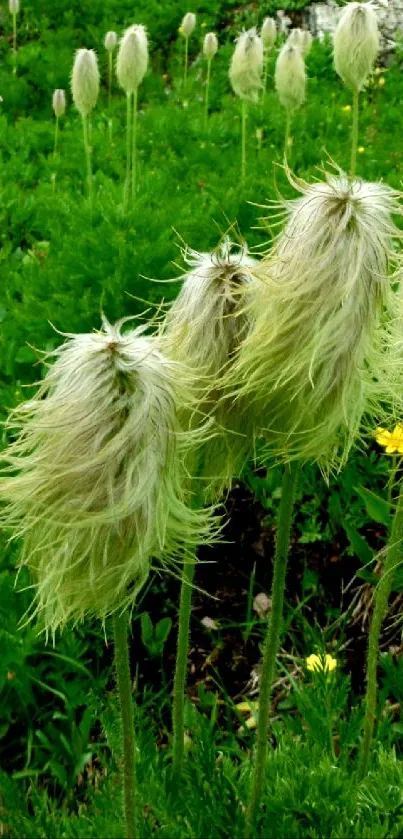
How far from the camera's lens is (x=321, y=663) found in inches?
79.2

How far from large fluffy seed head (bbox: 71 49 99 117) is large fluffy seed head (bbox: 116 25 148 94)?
0.35ft

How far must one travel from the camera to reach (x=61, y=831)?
5.83 ft

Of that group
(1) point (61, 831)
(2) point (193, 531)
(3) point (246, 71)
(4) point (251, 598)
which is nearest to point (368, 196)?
(2) point (193, 531)

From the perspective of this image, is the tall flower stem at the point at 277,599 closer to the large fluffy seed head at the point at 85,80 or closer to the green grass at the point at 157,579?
the green grass at the point at 157,579

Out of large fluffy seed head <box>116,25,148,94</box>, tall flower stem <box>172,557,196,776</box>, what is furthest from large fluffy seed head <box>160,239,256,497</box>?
large fluffy seed head <box>116,25,148,94</box>

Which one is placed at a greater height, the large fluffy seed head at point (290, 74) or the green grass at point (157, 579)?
the large fluffy seed head at point (290, 74)

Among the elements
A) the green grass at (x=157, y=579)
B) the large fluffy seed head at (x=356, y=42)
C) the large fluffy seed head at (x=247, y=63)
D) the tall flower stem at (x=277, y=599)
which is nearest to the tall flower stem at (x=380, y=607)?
the green grass at (x=157, y=579)

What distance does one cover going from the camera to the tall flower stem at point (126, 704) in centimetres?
125

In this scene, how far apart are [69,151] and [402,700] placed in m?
3.54

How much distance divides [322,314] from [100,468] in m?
0.30

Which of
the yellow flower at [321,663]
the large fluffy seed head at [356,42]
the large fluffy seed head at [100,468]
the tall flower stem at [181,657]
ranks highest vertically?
the large fluffy seed head at [356,42]

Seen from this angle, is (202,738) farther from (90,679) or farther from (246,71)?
(246,71)

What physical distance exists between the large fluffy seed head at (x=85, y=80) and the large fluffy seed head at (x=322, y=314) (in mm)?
2929

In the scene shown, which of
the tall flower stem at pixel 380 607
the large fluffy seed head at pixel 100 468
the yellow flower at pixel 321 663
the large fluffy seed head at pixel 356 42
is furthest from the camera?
the large fluffy seed head at pixel 356 42
